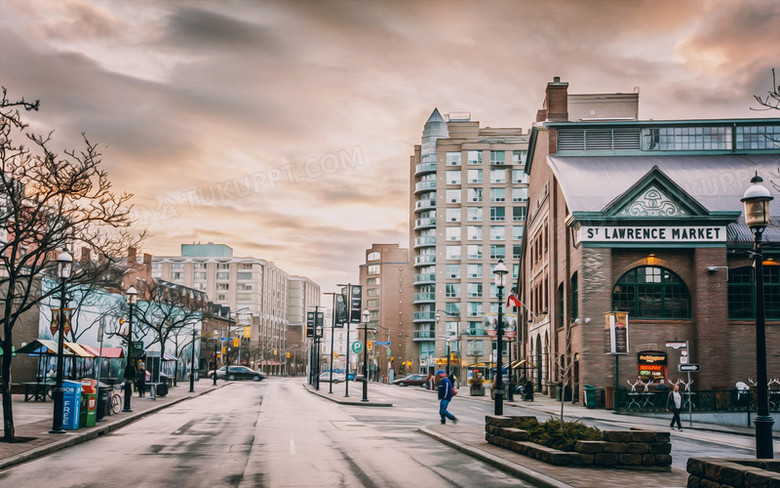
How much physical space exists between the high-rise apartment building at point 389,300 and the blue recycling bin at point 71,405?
4331 inches

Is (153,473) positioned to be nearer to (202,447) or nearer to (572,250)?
(202,447)

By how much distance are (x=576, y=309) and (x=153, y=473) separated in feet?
121

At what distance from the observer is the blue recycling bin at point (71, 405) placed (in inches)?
903

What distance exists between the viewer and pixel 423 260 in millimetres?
123688

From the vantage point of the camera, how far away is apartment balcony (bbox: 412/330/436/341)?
120681mm

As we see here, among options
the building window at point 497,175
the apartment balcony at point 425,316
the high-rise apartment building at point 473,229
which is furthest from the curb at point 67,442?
the apartment balcony at point 425,316

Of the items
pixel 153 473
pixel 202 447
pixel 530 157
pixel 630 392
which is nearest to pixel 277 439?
pixel 202 447

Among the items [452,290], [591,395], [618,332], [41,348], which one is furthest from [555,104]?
[452,290]

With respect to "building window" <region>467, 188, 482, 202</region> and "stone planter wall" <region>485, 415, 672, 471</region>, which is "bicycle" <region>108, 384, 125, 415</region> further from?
"building window" <region>467, 188, 482, 202</region>

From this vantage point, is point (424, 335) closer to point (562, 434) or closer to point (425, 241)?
point (425, 241)

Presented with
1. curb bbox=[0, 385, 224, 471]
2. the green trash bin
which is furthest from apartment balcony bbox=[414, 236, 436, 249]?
curb bbox=[0, 385, 224, 471]

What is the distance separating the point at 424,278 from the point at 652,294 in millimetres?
77310

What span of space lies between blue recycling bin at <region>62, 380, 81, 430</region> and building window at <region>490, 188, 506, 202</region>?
93942 mm

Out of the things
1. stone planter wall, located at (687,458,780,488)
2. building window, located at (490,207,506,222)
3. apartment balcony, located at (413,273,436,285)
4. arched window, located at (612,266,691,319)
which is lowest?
stone planter wall, located at (687,458,780,488)
